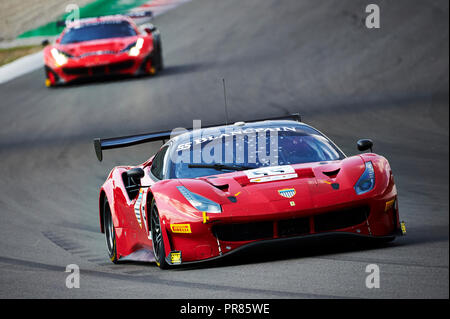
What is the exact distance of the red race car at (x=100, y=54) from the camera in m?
20.9

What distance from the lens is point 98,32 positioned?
21953 mm

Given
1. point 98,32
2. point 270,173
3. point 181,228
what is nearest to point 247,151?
point 270,173

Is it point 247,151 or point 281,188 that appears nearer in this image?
point 281,188

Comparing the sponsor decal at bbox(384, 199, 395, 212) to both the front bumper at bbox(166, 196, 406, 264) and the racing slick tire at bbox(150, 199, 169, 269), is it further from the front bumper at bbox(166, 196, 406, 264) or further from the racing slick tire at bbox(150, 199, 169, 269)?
the racing slick tire at bbox(150, 199, 169, 269)

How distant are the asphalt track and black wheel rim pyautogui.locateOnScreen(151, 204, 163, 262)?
150 mm

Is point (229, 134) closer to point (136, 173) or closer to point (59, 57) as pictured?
point (136, 173)

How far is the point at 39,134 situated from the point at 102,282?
10.2 m

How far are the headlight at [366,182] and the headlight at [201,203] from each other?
3.18 feet

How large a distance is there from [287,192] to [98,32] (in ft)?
51.0

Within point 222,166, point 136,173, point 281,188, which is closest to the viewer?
point 281,188

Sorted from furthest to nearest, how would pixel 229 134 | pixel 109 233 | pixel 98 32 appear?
1. pixel 98 32
2. pixel 109 233
3. pixel 229 134

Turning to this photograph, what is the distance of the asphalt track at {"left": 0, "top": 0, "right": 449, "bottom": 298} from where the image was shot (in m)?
6.30

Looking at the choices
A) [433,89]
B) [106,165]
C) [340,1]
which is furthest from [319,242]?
[340,1]

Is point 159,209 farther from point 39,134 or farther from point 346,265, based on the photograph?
point 39,134
